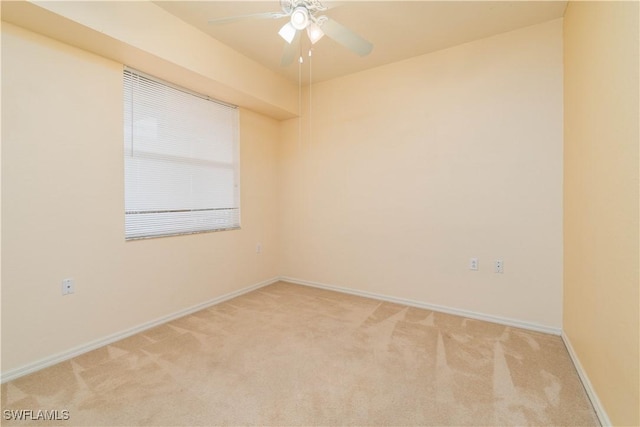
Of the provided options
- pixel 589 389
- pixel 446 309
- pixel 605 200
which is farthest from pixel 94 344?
pixel 605 200

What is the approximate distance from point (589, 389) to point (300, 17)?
2.74 m

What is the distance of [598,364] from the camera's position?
60.8 inches

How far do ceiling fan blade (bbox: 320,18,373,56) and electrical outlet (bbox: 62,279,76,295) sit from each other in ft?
8.17

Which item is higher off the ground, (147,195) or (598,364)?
(147,195)

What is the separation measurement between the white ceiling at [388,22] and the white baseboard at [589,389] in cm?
256

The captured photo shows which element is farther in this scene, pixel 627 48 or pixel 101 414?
pixel 101 414

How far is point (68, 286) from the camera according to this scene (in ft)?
6.89

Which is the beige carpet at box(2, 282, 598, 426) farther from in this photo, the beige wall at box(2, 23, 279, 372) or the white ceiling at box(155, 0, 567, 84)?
the white ceiling at box(155, 0, 567, 84)

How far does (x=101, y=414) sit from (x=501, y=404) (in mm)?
2144

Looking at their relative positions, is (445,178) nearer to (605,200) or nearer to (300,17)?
(605,200)

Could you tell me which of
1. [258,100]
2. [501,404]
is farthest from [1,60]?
[501,404]

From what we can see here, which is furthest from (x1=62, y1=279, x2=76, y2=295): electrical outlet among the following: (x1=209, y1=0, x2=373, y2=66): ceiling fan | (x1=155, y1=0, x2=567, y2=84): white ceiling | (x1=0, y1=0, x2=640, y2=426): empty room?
(x1=155, y1=0, x2=567, y2=84): white ceiling

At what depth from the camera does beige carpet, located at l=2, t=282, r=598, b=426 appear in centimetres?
153

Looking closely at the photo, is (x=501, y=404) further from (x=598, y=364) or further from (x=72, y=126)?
(x=72, y=126)
